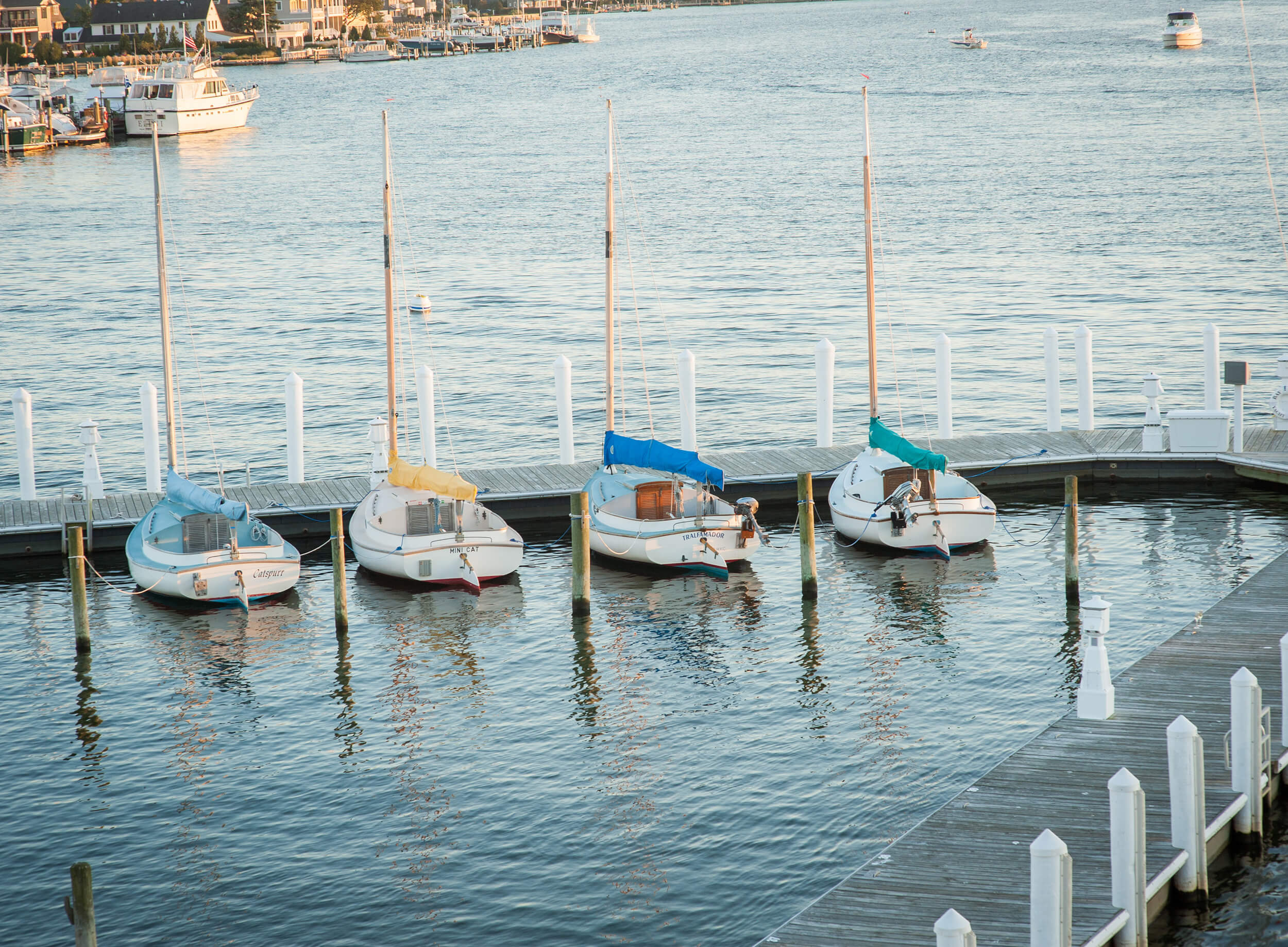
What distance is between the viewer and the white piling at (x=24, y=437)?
27.1 meters

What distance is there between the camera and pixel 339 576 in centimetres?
2228

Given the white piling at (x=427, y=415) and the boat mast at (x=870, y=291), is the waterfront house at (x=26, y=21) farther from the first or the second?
the boat mast at (x=870, y=291)

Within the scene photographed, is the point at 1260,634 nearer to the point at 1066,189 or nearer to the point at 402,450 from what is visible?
the point at 402,450

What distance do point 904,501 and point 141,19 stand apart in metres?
180

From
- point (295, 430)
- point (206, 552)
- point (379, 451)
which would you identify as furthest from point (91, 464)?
point (379, 451)

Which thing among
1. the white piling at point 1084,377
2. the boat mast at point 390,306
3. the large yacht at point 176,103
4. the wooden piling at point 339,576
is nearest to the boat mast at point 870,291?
the white piling at point 1084,377

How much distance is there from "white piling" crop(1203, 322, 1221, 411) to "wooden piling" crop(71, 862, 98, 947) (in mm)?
22987

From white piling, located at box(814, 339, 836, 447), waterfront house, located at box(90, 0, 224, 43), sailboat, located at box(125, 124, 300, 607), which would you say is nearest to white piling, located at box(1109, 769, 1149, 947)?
sailboat, located at box(125, 124, 300, 607)

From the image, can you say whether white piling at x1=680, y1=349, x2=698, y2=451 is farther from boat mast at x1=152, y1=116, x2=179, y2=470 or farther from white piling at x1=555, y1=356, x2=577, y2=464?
boat mast at x1=152, y1=116, x2=179, y2=470

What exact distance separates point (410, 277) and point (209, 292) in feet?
24.5

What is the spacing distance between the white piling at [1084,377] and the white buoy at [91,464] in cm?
1799

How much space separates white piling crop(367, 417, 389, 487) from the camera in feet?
86.7

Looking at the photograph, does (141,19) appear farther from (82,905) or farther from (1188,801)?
(1188,801)

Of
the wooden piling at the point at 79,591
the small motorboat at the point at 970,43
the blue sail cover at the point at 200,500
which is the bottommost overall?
the wooden piling at the point at 79,591
